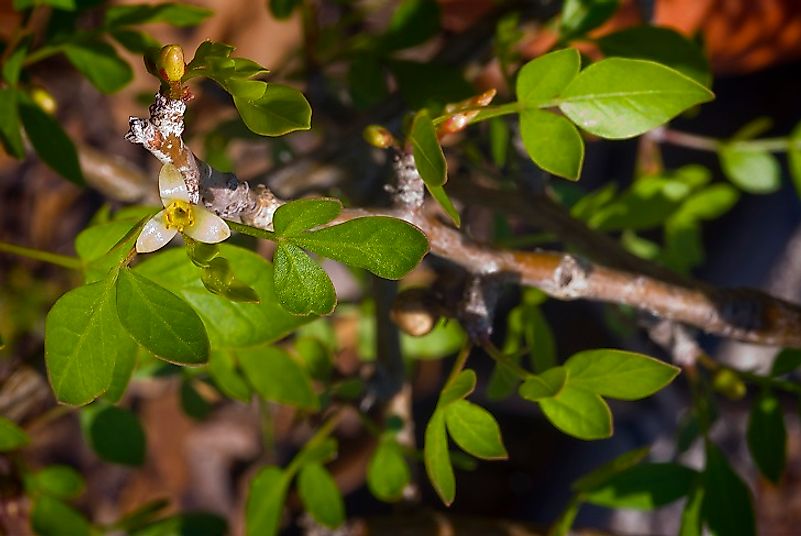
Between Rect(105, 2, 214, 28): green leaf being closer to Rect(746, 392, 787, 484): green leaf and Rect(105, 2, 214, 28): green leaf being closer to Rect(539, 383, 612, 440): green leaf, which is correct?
Rect(539, 383, 612, 440): green leaf

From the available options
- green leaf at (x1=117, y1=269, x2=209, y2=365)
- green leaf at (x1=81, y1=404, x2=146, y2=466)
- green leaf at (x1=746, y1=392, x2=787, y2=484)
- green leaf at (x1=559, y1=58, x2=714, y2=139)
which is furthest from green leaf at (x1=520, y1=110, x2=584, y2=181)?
green leaf at (x1=81, y1=404, x2=146, y2=466)

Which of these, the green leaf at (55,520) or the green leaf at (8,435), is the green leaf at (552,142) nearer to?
the green leaf at (8,435)

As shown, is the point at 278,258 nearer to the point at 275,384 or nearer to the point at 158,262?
the point at 158,262

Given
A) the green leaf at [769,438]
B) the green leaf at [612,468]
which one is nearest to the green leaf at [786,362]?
the green leaf at [769,438]

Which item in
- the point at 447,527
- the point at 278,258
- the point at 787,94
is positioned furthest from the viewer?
the point at 787,94

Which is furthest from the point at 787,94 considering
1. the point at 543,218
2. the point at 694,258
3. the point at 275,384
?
the point at 275,384

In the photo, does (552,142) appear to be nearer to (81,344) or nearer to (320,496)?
(81,344)

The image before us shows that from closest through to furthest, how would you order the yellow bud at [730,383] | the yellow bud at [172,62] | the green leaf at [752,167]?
the yellow bud at [172,62]
the yellow bud at [730,383]
the green leaf at [752,167]
